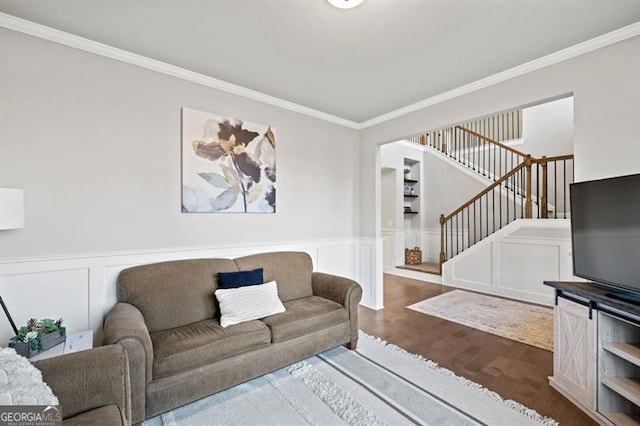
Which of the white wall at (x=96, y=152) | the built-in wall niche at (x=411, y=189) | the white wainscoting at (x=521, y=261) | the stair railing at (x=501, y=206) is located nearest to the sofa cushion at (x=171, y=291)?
the white wall at (x=96, y=152)

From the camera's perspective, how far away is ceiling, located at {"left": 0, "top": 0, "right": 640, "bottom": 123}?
6.20 ft

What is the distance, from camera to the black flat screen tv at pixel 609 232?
1749mm

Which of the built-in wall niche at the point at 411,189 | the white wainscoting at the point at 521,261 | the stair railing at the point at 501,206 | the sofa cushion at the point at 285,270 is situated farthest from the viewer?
the built-in wall niche at the point at 411,189

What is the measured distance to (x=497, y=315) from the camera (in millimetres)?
3697

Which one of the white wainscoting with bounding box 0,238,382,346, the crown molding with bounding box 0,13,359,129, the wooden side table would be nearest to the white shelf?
the white wainscoting with bounding box 0,238,382,346

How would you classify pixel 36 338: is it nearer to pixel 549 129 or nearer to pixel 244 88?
pixel 244 88

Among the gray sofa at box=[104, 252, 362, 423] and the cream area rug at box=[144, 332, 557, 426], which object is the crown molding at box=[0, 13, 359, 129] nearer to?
the gray sofa at box=[104, 252, 362, 423]

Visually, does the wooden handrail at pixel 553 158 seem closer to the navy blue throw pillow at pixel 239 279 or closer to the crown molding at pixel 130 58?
the crown molding at pixel 130 58

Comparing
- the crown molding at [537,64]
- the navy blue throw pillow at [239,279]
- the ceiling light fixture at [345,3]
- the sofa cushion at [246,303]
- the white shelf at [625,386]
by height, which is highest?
the ceiling light fixture at [345,3]

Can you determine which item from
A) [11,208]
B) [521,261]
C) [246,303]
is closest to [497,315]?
[521,261]

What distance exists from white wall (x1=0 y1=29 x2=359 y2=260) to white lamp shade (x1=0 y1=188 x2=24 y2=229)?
37cm

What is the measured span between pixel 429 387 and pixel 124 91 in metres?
3.41

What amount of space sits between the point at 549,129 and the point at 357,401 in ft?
22.2

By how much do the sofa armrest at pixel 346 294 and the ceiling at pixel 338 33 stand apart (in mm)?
2048
